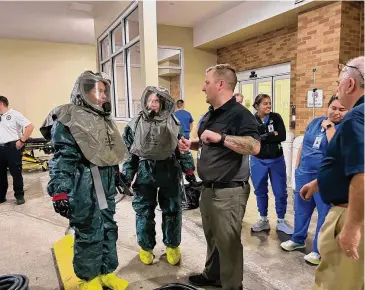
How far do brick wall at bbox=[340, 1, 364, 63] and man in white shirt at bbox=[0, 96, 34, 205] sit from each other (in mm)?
4620

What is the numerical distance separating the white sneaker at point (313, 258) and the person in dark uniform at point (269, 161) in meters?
0.53

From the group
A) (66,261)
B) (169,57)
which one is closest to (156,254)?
(66,261)

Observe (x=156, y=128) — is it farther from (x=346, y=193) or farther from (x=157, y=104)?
(x=346, y=193)

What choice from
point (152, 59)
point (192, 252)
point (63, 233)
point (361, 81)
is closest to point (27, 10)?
point (152, 59)

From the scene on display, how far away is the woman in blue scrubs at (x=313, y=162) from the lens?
2.13 meters

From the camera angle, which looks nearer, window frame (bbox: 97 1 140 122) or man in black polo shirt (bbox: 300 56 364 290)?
man in black polo shirt (bbox: 300 56 364 290)

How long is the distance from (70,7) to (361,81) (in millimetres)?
6008

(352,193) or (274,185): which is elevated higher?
(352,193)

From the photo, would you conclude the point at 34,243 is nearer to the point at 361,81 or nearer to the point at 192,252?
the point at 192,252

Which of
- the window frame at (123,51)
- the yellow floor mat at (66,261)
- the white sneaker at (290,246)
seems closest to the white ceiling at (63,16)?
the window frame at (123,51)

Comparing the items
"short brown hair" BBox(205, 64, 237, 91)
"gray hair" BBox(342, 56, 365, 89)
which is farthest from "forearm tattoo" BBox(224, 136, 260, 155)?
"gray hair" BBox(342, 56, 365, 89)

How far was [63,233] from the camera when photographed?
122 inches

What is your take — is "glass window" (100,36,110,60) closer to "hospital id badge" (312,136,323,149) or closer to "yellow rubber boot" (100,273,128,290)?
"hospital id badge" (312,136,323,149)

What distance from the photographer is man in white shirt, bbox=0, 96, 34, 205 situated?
160 inches
